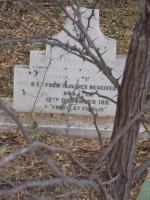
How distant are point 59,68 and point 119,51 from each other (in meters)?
1.97

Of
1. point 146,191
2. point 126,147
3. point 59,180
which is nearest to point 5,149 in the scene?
point 146,191

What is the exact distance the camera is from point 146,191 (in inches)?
84.8

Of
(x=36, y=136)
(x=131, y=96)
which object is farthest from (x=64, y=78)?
(x=131, y=96)

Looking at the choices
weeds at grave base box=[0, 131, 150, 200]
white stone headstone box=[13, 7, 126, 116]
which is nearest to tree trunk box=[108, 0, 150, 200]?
weeds at grave base box=[0, 131, 150, 200]

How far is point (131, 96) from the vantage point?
1.78 meters

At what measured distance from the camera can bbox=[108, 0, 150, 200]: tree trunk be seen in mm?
1719

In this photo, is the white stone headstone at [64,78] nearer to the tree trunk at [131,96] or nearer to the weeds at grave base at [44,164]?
the weeds at grave base at [44,164]

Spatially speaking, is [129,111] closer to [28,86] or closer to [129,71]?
[129,71]

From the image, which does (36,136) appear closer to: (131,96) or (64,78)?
(64,78)

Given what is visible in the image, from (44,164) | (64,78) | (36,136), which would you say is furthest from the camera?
(64,78)

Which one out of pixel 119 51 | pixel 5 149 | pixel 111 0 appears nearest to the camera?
pixel 5 149

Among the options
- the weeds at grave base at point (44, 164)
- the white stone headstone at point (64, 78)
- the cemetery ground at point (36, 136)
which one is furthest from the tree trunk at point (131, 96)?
the white stone headstone at point (64, 78)

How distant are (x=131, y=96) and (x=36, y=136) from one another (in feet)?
10.5

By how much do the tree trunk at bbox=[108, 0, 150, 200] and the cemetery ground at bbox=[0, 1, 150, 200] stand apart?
417mm
